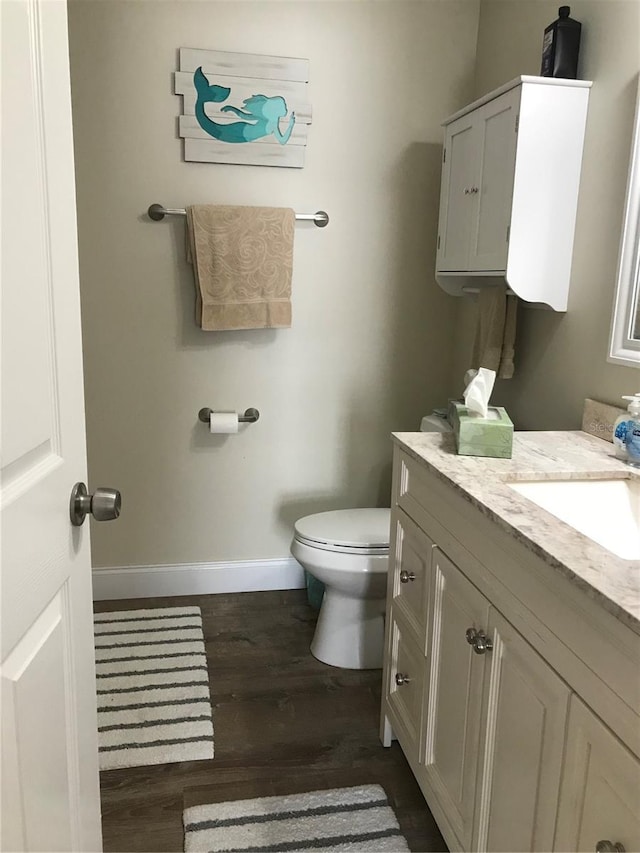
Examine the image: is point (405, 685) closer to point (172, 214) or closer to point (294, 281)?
point (294, 281)

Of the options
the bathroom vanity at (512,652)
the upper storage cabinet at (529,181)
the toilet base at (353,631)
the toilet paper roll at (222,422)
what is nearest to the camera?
the bathroom vanity at (512,652)

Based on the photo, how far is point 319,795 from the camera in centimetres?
172

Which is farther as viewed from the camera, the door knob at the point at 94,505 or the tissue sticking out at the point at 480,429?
the tissue sticking out at the point at 480,429

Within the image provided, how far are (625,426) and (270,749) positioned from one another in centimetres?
124

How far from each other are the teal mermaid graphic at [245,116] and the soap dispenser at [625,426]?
5.08 feet

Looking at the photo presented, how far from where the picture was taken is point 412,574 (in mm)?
1656

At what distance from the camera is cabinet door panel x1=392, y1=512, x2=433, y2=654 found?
1.57 metres

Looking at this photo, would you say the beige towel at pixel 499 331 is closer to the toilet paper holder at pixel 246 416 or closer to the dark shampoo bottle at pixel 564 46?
the dark shampoo bottle at pixel 564 46

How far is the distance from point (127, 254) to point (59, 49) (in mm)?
1523

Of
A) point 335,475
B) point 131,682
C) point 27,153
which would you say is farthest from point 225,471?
point 27,153

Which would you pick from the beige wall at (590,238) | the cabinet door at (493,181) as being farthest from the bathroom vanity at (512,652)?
the cabinet door at (493,181)

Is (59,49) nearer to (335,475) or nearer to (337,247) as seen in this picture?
(337,247)

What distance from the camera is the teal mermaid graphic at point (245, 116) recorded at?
2.37 m

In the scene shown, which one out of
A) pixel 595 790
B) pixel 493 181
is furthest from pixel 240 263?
pixel 595 790
